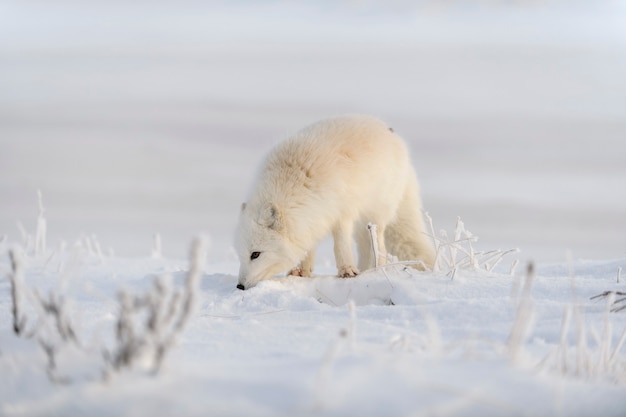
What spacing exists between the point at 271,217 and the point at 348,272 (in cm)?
86

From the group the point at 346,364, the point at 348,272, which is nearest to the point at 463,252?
the point at 348,272

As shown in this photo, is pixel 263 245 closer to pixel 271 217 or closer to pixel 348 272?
pixel 271 217

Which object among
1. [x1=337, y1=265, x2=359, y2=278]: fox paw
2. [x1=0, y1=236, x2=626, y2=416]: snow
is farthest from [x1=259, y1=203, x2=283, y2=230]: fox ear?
[x1=0, y1=236, x2=626, y2=416]: snow

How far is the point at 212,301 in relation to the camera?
213 inches

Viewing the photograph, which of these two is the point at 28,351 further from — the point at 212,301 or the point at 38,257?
the point at 38,257

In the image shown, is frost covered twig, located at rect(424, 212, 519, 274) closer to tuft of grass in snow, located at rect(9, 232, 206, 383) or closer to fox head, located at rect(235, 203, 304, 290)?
fox head, located at rect(235, 203, 304, 290)

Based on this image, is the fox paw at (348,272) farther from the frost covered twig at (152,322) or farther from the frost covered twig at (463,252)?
the frost covered twig at (152,322)

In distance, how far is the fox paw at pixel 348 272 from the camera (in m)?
6.46

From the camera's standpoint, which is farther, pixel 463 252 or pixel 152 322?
pixel 463 252

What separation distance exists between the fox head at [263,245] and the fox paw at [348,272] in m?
0.46

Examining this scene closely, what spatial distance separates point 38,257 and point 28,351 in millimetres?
5568

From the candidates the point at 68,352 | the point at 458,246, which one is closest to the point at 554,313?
the point at 458,246

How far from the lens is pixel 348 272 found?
6.48m

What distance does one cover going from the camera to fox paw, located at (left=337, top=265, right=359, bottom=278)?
6455 millimetres
